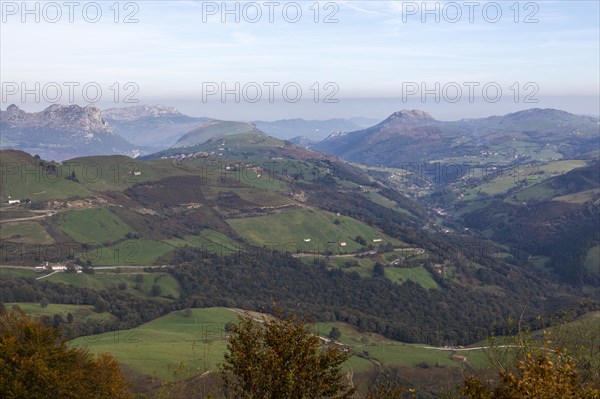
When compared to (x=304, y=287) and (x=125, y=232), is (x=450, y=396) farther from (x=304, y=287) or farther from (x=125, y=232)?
(x=125, y=232)

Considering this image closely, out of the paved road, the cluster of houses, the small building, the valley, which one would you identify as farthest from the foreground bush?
the paved road

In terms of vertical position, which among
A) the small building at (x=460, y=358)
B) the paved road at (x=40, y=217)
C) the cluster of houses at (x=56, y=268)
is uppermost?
the paved road at (x=40, y=217)

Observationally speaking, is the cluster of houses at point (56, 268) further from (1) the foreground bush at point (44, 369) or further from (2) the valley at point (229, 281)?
(1) the foreground bush at point (44, 369)

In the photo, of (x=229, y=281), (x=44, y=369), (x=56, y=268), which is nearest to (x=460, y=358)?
(x=229, y=281)

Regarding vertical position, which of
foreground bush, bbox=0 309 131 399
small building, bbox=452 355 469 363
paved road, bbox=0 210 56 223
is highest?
foreground bush, bbox=0 309 131 399

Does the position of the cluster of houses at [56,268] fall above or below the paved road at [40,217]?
below

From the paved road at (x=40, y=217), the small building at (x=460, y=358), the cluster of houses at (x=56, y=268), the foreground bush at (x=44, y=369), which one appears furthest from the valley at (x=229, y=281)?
the foreground bush at (x=44, y=369)

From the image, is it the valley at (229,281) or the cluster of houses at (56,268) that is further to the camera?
the cluster of houses at (56,268)

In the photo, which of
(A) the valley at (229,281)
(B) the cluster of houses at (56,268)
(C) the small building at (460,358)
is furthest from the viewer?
(B) the cluster of houses at (56,268)

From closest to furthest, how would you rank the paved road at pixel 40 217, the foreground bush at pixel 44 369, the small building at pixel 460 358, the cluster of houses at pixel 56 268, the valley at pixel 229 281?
the foreground bush at pixel 44 369, the small building at pixel 460 358, the valley at pixel 229 281, the cluster of houses at pixel 56 268, the paved road at pixel 40 217

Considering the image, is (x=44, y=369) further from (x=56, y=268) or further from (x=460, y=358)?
(x=56, y=268)

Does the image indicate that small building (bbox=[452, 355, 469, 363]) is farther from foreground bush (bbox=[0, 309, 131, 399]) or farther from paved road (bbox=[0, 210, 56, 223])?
paved road (bbox=[0, 210, 56, 223])
